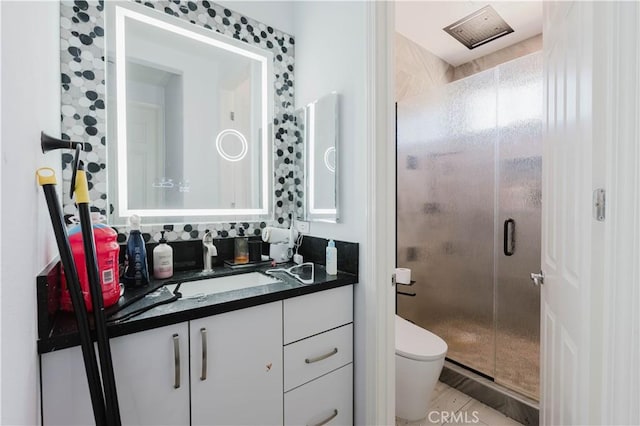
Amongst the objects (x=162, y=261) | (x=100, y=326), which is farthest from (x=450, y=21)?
(x=100, y=326)

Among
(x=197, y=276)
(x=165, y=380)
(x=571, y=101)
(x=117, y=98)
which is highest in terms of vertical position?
(x=117, y=98)

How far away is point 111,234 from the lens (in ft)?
3.19

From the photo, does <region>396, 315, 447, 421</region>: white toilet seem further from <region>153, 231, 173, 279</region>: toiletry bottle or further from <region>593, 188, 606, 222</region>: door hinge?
<region>153, 231, 173, 279</region>: toiletry bottle

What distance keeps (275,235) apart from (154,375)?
0.86 meters

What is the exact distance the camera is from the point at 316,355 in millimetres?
1244

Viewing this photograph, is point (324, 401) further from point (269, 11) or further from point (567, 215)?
point (269, 11)

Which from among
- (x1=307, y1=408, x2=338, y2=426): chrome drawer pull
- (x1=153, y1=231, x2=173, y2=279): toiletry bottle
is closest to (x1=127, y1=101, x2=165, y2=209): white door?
(x1=153, y1=231, x2=173, y2=279): toiletry bottle

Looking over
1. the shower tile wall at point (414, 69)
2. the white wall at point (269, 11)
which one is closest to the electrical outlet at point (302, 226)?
the white wall at point (269, 11)

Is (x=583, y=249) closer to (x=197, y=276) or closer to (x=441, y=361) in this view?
(x=441, y=361)

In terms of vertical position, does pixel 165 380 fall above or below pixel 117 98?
below

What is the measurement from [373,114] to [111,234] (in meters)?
1.06

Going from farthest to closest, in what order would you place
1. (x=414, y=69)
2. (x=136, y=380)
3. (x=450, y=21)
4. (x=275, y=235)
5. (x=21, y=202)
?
1. (x=414, y=69)
2. (x=450, y=21)
3. (x=275, y=235)
4. (x=136, y=380)
5. (x=21, y=202)

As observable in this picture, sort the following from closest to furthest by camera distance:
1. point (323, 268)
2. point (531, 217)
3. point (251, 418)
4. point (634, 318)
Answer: point (634, 318)
point (251, 418)
point (323, 268)
point (531, 217)

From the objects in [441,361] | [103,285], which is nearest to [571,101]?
[441,361]
